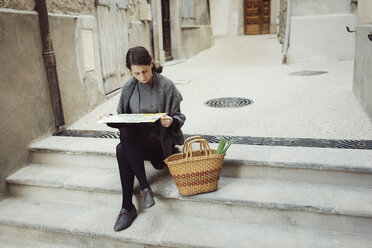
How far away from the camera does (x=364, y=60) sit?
3883 millimetres

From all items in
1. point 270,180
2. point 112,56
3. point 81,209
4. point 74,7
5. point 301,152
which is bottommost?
point 81,209

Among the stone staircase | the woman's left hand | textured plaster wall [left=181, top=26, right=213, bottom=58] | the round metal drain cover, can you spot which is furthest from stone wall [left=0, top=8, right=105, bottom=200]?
textured plaster wall [left=181, top=26, right=213, bottom=58]

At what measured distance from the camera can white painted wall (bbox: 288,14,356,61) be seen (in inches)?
291

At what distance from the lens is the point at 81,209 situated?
2875 millimetres

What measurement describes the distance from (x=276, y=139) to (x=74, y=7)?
2.83m

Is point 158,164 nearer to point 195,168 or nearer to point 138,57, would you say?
point 195,168

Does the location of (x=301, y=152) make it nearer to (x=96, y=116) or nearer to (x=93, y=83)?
(x=96, y=116)

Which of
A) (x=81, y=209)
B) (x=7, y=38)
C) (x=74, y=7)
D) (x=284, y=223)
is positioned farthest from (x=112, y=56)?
(x=284, y=223)

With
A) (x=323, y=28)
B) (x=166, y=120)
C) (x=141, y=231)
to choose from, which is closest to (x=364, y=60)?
(x=166, y=120)

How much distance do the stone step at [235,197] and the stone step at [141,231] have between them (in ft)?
0.19

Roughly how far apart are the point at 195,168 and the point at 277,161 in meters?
0.70

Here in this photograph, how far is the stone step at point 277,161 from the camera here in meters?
2.53

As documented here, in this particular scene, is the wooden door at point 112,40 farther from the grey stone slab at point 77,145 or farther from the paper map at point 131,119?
the paper map at point 131,119

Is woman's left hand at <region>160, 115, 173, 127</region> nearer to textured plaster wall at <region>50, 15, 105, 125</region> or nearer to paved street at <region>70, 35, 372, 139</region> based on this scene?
paved street at <region>70, 35, 372, 139</region>
